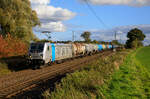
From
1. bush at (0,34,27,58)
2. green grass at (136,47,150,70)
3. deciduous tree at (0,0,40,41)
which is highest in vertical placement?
deciduous tree at (0,0,40,41)

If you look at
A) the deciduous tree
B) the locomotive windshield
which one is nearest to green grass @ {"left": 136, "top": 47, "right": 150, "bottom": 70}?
the locomotive windshield

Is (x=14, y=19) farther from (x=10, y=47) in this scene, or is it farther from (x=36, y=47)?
(x=36, y=47)

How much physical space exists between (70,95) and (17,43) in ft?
67.1

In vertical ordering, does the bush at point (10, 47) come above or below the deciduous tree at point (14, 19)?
below

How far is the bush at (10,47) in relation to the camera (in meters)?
22.9

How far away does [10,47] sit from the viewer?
24.5m

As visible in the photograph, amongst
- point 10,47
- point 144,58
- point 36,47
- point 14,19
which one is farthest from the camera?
point 144,58

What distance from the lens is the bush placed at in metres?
22.9

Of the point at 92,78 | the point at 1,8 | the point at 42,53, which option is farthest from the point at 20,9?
the point at 92,78

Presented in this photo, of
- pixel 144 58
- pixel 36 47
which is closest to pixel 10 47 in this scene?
pixel 36 47

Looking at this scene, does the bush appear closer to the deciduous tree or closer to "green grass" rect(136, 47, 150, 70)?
the deciduous tree

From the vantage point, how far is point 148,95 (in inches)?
376

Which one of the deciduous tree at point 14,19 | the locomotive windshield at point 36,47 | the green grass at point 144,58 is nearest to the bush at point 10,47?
the deciduous tree at point 14,19

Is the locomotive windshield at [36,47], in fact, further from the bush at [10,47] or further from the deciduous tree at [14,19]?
the deciduous tree at [14,19]
